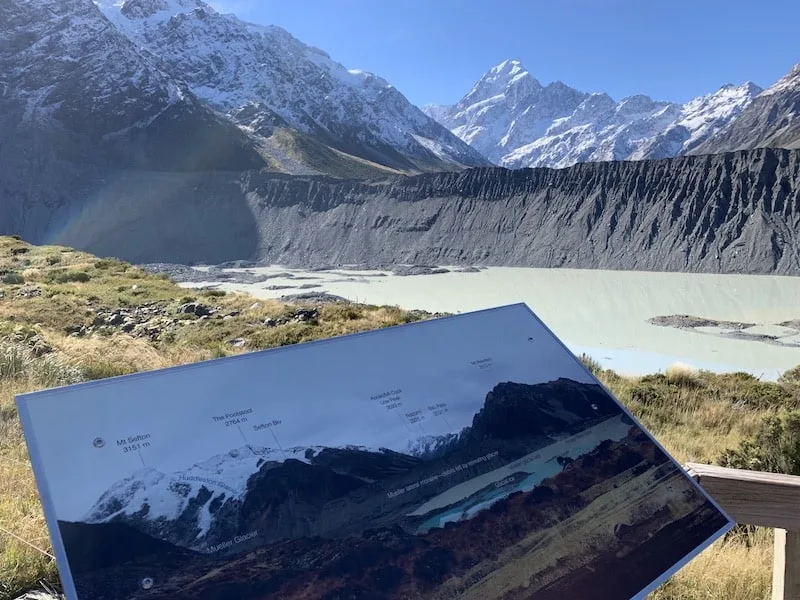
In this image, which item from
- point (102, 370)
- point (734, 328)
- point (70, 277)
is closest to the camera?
point (102, 370)

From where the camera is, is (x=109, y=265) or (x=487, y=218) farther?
(x=487, y=218)

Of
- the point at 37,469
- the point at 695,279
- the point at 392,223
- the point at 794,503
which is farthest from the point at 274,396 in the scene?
the point at 392,223

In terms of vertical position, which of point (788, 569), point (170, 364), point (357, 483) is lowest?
point (788, 569)

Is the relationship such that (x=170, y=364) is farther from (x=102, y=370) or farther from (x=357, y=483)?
(x=357, y=483)

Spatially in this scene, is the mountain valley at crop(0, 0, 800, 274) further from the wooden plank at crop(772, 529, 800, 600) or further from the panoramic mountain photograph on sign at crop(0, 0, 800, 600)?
the wooden plank at crop(772, 529, 800, 600)

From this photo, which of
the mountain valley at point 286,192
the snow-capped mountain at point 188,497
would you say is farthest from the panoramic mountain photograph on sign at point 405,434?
the mountain valley at point 286,192

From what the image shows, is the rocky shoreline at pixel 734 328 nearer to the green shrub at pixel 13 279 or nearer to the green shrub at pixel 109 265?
the green shrub at pixel 13 279

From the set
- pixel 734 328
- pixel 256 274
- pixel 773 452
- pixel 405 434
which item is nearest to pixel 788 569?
pixel 405 434

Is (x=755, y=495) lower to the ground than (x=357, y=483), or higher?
lower
